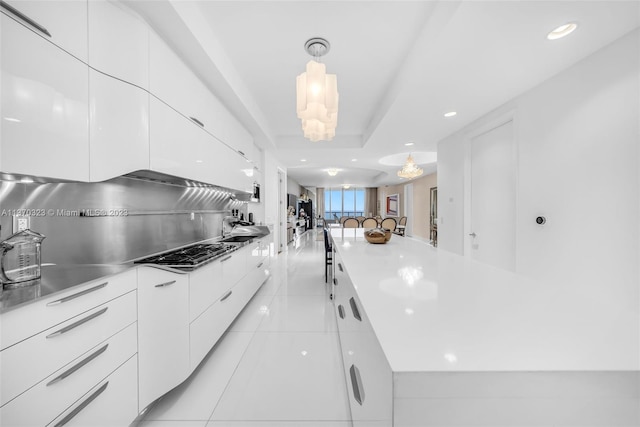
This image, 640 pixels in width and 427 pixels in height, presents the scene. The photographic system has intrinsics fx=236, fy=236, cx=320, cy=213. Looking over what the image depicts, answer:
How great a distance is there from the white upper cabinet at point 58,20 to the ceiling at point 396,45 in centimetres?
39

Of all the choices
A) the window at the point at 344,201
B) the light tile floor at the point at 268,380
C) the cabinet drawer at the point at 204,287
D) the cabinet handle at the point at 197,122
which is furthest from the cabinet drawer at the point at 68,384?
the window at the point at 344,201

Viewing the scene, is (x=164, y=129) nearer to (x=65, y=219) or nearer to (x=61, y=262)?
(x=65, y=219)

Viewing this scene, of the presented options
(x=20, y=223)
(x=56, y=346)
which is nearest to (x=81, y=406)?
(x=56, y=346)

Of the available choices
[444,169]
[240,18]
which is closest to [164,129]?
[240,18]

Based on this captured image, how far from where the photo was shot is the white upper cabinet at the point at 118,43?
1.30m

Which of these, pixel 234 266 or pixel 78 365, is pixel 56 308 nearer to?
pixel 78 365

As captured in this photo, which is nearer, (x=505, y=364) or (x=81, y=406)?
(x=505, y=364)

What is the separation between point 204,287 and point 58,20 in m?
1.65

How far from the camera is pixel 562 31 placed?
1661 mm

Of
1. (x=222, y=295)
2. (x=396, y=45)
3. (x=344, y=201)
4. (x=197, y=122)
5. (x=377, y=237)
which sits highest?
(x=396, y=45)

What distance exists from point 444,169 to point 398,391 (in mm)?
4441

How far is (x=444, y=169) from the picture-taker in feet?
13.9

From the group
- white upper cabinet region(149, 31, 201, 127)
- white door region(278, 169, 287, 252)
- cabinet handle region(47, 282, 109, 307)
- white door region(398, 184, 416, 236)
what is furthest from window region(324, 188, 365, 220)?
cabinet handle region(47, 282, 109, 307)

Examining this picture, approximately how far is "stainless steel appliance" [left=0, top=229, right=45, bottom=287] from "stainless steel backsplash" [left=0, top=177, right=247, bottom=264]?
0.20 meters
